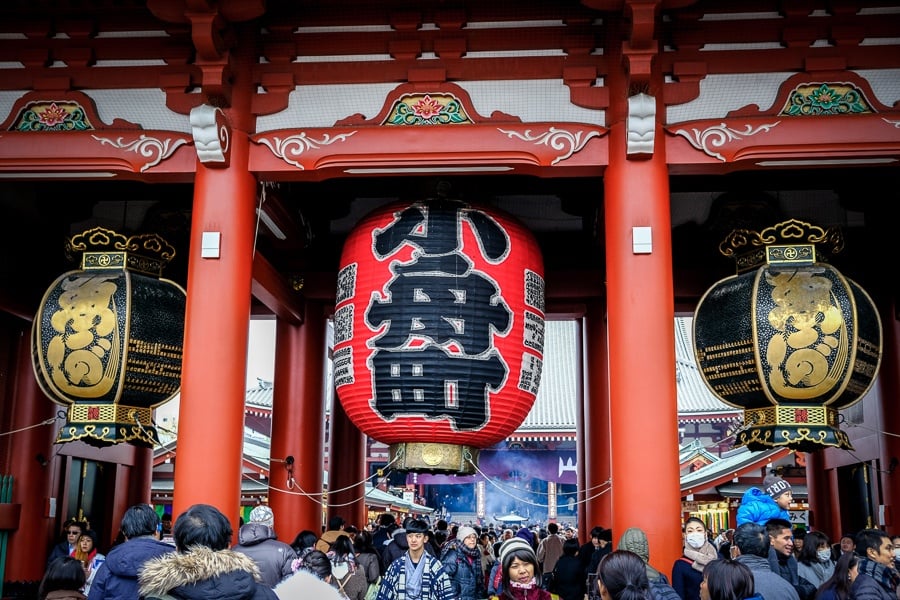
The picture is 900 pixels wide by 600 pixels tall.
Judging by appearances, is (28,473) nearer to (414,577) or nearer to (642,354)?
(414,577)

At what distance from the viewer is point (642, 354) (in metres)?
6.78

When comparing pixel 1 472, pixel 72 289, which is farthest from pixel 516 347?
pixel 1 472

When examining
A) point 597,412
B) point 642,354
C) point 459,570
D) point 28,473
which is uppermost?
point 642,354

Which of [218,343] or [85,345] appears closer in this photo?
[218,343]

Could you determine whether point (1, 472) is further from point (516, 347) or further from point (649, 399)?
point (649, 399)

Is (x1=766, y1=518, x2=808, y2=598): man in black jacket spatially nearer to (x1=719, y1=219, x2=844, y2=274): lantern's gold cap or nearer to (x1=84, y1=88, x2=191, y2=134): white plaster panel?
(x1=719, y1=219, x2=844, y2=274): lantern's gold cap

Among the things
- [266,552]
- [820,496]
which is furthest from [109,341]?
[820,496]

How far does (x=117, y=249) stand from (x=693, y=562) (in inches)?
235

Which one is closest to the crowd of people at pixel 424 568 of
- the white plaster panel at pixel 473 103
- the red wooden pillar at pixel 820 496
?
the white plaster panel at pixel 473 103

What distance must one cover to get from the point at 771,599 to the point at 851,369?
149 inches

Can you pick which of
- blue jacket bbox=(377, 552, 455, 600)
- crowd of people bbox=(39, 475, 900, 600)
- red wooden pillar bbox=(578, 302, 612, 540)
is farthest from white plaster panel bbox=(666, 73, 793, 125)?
red wooden pillar bbox=(578, 302, 612, 540)

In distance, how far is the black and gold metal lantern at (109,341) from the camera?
8195mm

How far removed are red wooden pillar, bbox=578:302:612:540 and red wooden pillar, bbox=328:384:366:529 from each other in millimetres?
3105

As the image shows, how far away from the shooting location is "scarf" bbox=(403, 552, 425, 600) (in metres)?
5.82
